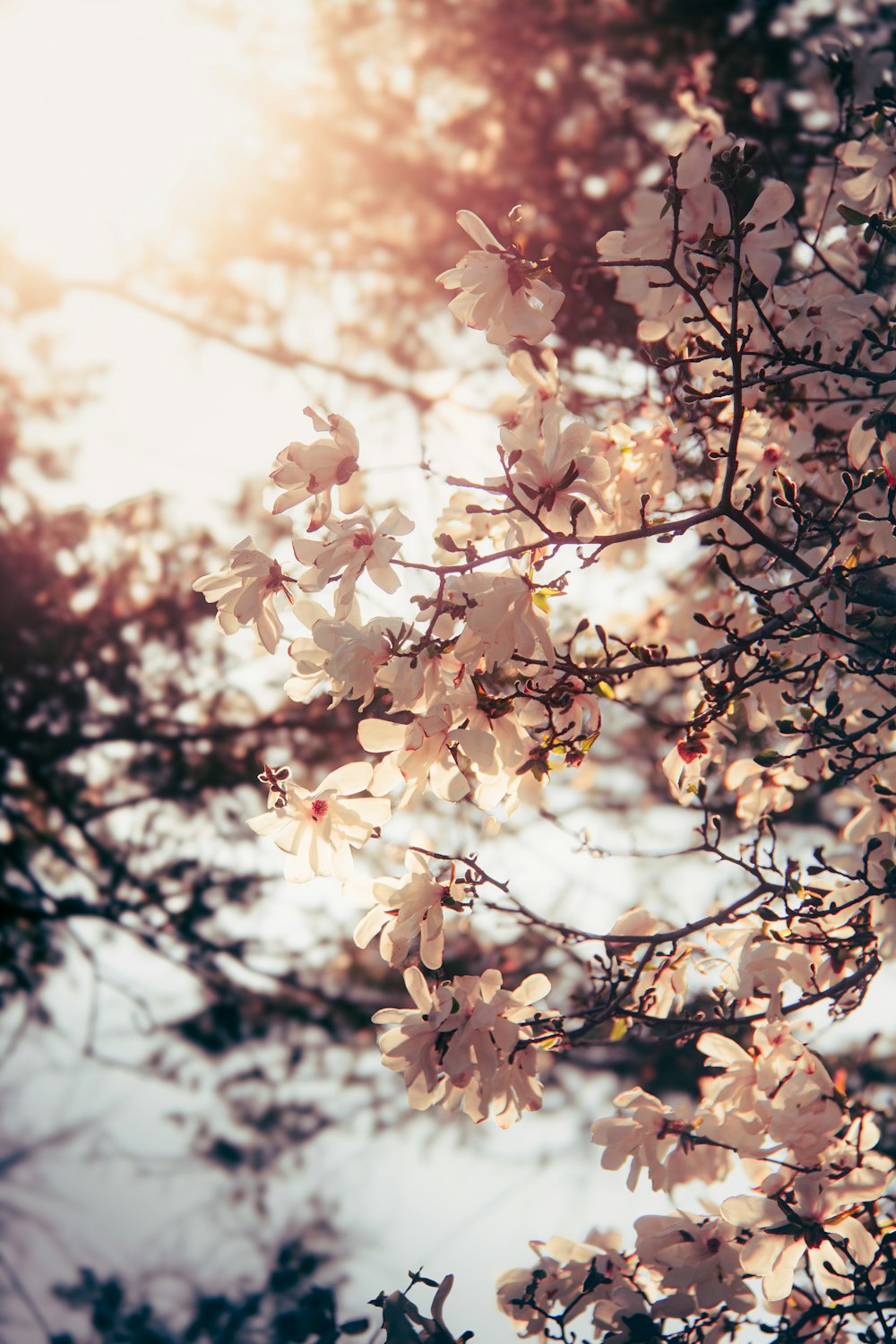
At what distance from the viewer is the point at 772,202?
1277 millimetres

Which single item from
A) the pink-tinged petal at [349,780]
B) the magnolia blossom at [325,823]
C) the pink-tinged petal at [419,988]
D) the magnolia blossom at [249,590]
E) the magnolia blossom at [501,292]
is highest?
the magnolia blossom at [501,292]

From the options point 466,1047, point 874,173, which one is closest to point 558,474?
point 466,1047

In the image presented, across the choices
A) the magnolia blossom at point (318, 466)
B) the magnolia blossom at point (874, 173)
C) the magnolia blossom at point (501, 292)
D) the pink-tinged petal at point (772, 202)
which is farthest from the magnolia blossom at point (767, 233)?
the magnolia blossom at point (318, 466)

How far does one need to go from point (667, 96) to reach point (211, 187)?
5.67ft

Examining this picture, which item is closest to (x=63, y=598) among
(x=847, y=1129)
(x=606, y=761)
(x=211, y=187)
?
(x=211, y=187)

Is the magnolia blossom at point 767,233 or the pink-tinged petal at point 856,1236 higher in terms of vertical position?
the magnolia blossom at point 767,233

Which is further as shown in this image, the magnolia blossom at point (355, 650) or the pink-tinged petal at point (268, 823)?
the pink-tinged petal at point (268, 823)

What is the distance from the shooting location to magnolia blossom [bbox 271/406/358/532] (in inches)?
45.4

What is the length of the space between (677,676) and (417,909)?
68 cm

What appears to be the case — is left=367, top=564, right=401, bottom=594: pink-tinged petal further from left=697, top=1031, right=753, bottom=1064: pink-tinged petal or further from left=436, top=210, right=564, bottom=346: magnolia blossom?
left=697, top=1031, right=753, bottom=1064: pink-tinged petal

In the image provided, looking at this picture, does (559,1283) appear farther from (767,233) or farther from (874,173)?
(874,173)

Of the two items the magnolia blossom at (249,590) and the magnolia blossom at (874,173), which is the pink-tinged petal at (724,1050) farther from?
the magnolia blossom at (874,173)

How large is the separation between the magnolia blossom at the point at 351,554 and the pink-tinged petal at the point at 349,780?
182mm

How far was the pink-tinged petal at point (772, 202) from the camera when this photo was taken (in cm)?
127
